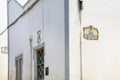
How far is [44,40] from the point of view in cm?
952

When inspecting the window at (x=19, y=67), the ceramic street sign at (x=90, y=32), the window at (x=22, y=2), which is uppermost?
the window at (x=22, y=2)

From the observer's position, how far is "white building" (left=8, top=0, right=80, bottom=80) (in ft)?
25.8

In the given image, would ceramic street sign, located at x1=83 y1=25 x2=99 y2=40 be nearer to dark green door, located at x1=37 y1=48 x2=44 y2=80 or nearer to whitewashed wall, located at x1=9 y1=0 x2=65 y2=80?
whitewashed wall, located at x1=9 y1=0 x2=65 y2=80

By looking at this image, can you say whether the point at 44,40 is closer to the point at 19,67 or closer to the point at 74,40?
the point at 74,40

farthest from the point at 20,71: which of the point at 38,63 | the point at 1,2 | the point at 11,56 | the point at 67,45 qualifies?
the point at 67,45

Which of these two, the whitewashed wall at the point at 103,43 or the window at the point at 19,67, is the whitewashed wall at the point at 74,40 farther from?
the window at the point at 19,67

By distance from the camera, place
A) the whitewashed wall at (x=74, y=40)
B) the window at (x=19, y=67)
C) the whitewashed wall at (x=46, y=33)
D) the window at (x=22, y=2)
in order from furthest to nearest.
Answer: the window at (x=19, y=67) → the window at (x=22, y=2) → the whitewashed wall at (x=46, y=33) → the whitewashed wall at (x=74, y=40)

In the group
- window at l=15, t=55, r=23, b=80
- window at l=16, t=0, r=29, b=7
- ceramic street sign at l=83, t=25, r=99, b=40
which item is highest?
window at l=16, t=0, r=29, b=7

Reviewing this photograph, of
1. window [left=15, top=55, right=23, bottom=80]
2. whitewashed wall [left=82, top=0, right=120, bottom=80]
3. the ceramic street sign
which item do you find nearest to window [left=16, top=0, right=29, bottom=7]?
window [left=15, top=55, right=23, bottom=80]

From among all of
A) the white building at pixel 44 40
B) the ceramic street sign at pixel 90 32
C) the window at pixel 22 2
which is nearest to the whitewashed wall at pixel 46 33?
the white building at pixel 44 40

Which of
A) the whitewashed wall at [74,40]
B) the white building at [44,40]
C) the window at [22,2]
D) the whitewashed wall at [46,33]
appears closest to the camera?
the whitewashed wall at [74,40]

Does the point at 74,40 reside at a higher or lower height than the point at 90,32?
lower

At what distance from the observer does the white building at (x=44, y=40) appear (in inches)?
310

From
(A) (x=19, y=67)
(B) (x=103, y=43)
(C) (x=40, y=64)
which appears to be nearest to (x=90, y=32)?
(B) (x=103, y=43)
